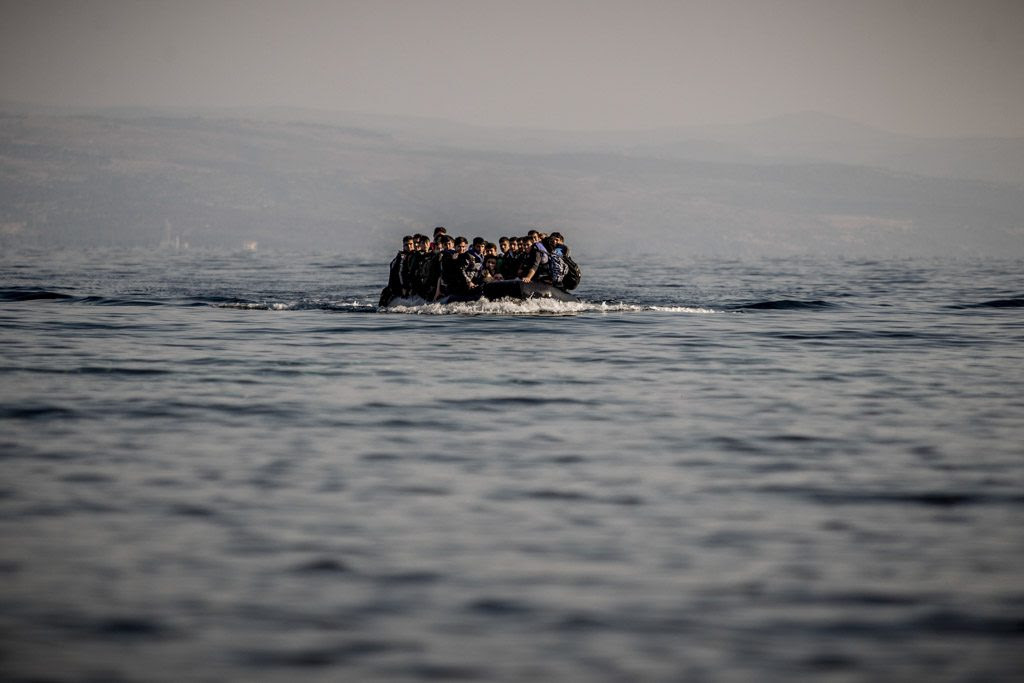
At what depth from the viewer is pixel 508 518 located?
10477 millimetres

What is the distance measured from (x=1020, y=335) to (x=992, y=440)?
15893 mm

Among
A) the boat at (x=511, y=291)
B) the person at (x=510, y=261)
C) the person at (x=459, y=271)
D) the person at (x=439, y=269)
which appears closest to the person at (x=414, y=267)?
the person at (x=439, y=269)

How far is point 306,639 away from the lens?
756 cm

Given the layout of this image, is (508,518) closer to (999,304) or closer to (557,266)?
(557,266)

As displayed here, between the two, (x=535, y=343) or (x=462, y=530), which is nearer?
(x=462, y=530)

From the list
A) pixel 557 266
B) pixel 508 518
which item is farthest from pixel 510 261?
pixel 508 518

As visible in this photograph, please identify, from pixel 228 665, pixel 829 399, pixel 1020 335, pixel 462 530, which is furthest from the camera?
pixel 1020 335

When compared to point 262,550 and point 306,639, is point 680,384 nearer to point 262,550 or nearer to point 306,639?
point 262,550

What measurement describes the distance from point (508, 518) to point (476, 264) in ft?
73.1

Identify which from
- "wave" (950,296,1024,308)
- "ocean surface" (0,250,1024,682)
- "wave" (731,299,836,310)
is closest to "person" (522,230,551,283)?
"wave" (731,299,836,310)

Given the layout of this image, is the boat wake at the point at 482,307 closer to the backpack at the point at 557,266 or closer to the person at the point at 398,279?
the person at the point at 398,279

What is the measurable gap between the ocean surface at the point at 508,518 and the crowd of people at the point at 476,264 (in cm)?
941

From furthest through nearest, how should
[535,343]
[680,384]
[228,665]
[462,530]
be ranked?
[535,343] → [680,384] → [462,530] → [228,665]

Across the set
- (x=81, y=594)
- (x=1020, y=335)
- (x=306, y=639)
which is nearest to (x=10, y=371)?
(x=81, y=594)
